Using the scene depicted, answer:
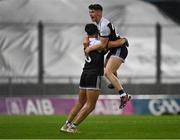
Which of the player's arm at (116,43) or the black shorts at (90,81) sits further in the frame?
the player's arm at (116,43)

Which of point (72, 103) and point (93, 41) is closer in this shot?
point (93, 41)

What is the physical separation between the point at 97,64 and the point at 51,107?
1102 centimetres

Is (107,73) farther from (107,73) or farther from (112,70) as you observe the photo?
(112,70)

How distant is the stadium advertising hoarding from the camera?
23781 mm

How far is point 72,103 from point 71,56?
5411 millimetres

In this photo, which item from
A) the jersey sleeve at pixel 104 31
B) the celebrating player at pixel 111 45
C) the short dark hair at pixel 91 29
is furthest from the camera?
the jersey sleeve at pixel 104 31

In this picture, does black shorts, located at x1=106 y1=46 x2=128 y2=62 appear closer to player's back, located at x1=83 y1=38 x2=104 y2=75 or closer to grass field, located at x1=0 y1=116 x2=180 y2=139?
grass field, located at x1=0 y1=116 x2=180 y2=139

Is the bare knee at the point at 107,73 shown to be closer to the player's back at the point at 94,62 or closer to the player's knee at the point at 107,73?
the player's knee at the point at 107,73

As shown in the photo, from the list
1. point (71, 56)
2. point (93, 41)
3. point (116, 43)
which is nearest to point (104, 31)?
point (93, 41)

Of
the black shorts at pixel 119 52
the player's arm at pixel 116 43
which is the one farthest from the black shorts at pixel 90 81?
the black shorts at pixel 119 52

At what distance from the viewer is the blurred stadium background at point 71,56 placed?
24125 mm

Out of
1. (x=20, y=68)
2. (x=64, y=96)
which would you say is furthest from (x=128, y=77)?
(x=20, y=68)

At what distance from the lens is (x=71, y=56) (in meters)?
29.3

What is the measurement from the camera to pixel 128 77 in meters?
26.3
